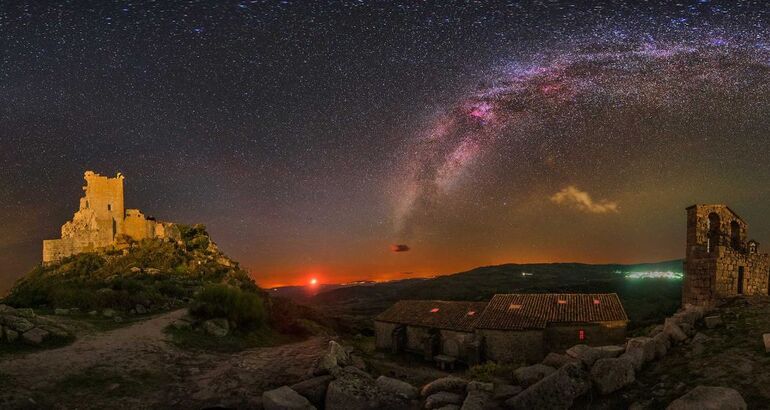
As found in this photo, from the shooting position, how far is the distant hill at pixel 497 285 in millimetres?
95625

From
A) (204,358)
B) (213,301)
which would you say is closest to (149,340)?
(204,358)

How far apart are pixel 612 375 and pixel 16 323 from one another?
A: 18.6 metres

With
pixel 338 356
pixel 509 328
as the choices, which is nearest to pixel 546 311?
pixel 509 328

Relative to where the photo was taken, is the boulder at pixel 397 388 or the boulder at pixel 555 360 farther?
the boulder at pixel 397 388

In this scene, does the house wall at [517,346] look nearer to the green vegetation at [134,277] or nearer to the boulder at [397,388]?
the boulder at [397,388]

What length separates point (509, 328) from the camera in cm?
2814

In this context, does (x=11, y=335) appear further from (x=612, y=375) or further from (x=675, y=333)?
(x=675, y=333)

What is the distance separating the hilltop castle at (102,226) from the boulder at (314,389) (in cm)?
4106

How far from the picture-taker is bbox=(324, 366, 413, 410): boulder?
38.0 feet

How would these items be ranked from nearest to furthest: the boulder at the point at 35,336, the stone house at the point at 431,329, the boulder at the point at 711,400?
the boulder at the point at 711,400
the boulder at the point at 35,336
the stone house at the point at 431,329

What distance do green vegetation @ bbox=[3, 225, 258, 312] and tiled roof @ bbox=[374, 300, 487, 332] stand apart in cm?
1298

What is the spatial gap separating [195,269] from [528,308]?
28518mm

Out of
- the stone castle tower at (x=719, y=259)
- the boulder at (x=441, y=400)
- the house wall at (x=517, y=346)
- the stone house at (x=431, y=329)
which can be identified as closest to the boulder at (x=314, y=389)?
the boulder at (x=441, y=400)

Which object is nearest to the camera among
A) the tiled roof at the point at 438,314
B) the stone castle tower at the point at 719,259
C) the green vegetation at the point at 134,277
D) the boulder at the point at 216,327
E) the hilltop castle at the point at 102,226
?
the stone castle tower at the point at 719,259
